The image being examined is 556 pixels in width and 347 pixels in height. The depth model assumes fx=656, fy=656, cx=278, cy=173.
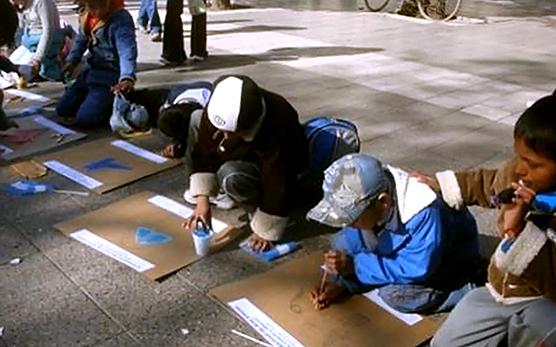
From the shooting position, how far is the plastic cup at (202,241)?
249 cm

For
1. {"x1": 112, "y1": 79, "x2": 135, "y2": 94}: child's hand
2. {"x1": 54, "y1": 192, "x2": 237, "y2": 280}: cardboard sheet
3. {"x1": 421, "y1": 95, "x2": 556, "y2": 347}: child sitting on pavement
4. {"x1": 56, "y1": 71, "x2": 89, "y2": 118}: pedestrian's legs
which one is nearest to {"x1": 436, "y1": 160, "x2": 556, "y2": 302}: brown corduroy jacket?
{"x1": 421, "y1": 95, "x2": 556, "y2": 347}: child sitting on pavement

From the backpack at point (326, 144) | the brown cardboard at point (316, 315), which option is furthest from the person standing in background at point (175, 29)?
the brown cardboard at point (316, 315)

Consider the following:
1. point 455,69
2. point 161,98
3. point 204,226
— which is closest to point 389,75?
point 455,69

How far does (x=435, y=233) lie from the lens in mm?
2023

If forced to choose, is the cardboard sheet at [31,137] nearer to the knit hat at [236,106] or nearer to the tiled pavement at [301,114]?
the tiled pavement at [301,114]

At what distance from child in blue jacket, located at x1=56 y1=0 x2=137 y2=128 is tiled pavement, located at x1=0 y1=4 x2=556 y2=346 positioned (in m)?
0.24

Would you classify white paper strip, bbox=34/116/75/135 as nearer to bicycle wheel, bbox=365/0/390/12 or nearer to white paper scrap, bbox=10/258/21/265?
white paper scrap, bbox=10/258/21/265

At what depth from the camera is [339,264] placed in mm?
2217

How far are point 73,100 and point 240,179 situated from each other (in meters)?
1.98

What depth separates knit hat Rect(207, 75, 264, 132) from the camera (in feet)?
7.55

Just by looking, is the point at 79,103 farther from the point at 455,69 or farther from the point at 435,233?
the point at 455,69

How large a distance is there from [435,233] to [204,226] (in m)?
0.94

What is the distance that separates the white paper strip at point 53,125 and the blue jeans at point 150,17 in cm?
316

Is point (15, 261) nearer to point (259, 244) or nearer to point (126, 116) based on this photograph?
point (259, 244)
